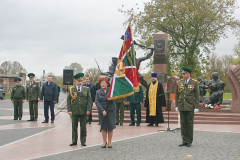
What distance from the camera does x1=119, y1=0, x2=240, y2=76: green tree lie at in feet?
126

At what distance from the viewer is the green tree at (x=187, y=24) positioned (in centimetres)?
3853

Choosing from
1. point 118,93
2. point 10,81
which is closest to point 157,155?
point 118,93

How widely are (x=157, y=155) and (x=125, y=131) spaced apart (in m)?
4.52

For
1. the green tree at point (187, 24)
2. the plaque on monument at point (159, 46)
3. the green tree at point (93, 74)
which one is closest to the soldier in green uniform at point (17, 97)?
the plaque on monument at point (159, 46)

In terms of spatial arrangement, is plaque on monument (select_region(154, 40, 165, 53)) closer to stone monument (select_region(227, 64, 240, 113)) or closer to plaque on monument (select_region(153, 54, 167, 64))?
plaque on monument (select_region(153, 54, 167, 64))

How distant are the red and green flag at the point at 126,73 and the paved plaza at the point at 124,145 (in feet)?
4.57

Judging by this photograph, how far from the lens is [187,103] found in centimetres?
946

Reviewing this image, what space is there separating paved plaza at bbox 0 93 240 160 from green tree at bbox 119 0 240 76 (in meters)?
27.1

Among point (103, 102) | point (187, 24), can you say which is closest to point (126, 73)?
point (103, 102)

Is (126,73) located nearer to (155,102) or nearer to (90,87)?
(155,102)

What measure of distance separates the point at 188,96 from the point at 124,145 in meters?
1.98

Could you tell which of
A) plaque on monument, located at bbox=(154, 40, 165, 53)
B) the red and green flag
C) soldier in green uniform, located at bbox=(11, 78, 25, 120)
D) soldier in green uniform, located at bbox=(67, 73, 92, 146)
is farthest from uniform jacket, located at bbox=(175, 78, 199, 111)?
soldier in green uniform, located at bbox=(11, 78, 25, 120)

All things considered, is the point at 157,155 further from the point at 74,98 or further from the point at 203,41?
the point at 203,41

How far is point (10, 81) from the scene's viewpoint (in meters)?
82.4
